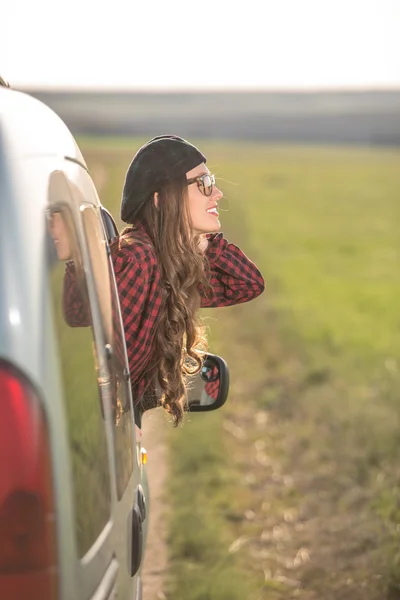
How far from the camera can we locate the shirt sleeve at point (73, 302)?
87.4 inches

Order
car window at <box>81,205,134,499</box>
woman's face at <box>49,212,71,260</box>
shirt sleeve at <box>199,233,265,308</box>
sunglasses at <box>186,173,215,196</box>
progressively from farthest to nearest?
1. shirt sleeve at <box>199,233,265,308</box>
2. sunglasses at <box>186,173,215,196</box>
3. car window at <box>81,205,134,499</box>
4. woman's face at <box>49,212,71,260</box>

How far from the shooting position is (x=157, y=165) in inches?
147

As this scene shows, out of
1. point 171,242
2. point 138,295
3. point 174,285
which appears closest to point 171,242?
point 171,242

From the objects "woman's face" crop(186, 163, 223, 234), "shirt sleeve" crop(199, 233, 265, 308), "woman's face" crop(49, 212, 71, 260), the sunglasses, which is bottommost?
"shirt sleeve" crop(199, 233, 265, 308)

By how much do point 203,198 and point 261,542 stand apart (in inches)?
136

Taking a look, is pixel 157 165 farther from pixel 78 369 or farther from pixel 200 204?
pixel 78 369

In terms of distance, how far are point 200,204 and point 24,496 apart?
199 centimetres

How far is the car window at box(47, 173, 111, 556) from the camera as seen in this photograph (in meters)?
2.10

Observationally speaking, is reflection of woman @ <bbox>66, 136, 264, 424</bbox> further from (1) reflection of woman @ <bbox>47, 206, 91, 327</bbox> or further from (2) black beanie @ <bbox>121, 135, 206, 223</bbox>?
(1) reflection of woman @ <bbox>47, 206, 91, 327</bbox>

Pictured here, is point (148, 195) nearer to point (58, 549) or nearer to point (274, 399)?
point (58, 549)

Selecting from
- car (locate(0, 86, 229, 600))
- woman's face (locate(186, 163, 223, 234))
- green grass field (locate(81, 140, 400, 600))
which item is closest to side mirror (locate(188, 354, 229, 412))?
woman's face (locate(186, 163, 223, 234))

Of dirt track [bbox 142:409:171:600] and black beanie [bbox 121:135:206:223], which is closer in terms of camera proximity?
black beanie [bbox 121:135:206:223]

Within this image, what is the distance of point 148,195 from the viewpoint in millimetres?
3768

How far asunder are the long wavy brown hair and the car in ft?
3.09
